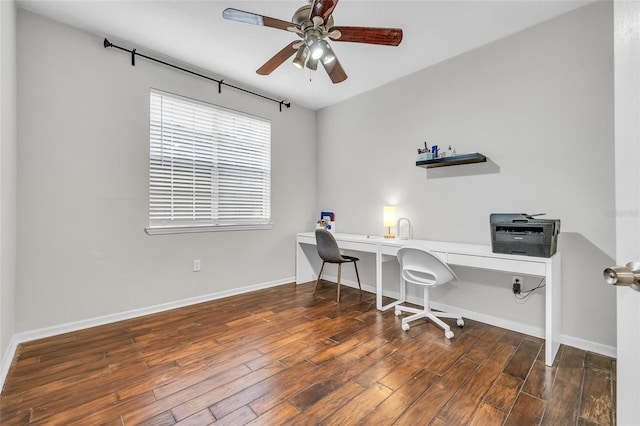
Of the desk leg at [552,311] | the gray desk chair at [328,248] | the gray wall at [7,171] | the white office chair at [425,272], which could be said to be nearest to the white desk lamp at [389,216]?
the gray desk chair at [328,248]

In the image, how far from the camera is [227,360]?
1989 mm

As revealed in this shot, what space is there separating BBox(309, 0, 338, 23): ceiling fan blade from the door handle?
1.63 m

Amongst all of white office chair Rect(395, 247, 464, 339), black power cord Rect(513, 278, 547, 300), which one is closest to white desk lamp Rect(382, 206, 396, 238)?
white office chair Rect(395, 247, 464, 339)

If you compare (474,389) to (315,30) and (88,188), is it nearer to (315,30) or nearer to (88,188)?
(315,30)

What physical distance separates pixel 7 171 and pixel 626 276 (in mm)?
2947

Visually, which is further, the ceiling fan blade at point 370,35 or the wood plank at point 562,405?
the ceiling fan blade at point 370,35

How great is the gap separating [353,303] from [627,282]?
2813 millimetres

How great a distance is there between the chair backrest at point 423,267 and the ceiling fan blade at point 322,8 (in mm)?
1770

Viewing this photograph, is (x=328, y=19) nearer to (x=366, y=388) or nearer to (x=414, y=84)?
(x=414, y=84)

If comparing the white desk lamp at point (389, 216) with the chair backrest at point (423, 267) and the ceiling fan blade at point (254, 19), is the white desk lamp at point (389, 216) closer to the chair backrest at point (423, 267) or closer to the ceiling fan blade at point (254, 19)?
the chair backrest at point (423, 267)

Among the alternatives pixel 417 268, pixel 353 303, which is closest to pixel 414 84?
pixel 417 268

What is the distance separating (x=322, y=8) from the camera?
5.15ft

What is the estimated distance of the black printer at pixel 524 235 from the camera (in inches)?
78.7

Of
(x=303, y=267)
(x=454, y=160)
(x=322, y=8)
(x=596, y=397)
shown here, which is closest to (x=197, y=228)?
(x=303, y=267)
